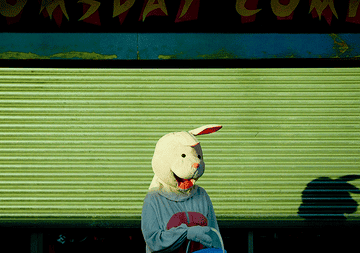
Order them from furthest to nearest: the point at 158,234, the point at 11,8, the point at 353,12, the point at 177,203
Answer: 1. the point at 353,12
2. the point at 11,8
3. the point at 177,203
4. the point at 158,234

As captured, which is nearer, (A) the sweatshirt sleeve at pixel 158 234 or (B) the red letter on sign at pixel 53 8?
(A) the sweatshirt sleeve at pixel 158 234

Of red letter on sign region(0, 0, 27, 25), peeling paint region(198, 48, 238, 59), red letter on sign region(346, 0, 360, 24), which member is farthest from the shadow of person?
red letter on sign region(0, 0, 27, 25)

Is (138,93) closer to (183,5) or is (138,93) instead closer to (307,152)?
(183,5)

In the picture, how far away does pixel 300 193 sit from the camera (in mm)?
4523

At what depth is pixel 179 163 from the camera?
2561mm

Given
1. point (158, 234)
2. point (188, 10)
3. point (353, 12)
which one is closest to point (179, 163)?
point (158, 234)

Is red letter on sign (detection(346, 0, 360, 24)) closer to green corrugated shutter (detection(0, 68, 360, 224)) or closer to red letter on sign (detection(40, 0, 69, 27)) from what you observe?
green corrugated shutter (detection(0, 68, 360, 224))

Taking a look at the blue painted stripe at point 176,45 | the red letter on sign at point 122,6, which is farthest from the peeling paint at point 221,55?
the red letter on sign at point 122,6

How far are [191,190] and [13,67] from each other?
10.4 ft

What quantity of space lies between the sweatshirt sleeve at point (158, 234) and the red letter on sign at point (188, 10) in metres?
2.77

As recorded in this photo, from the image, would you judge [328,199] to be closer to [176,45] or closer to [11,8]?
[176,45]

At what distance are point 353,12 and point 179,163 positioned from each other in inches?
139

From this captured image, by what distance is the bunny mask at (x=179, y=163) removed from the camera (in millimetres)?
2545

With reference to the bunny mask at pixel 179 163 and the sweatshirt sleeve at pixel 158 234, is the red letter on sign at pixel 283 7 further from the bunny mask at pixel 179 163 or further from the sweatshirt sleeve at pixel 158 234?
the sweatshirt sleeve at pixel 158 234
